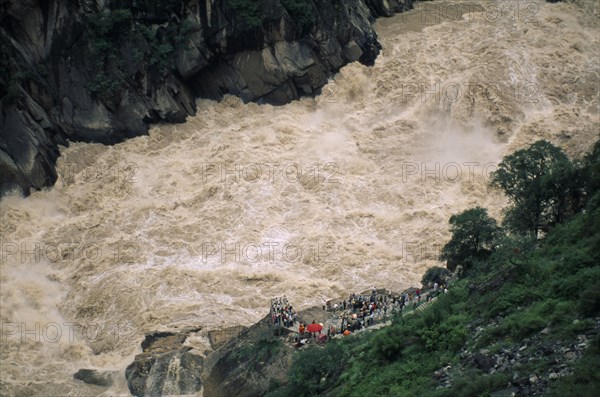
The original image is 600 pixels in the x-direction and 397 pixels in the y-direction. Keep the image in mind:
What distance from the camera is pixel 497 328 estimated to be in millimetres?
30422

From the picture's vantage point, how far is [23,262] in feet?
182

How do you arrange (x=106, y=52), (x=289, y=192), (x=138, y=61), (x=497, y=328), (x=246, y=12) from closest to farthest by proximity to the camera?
(x=497, y=328) < (x=289, y=192) < (x=106, y=52) < (x=138, y=61) < (x=246, y=12)

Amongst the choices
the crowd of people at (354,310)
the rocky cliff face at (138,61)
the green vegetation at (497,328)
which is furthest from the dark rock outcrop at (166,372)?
the rocky cliff face at (138,61)

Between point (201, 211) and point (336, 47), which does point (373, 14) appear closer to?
point (336, 47)


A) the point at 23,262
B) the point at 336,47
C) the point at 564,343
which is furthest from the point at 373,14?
the point at 564,343

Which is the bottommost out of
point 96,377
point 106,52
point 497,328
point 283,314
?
point 96,377

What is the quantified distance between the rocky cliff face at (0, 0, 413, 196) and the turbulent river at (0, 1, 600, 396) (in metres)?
1.13

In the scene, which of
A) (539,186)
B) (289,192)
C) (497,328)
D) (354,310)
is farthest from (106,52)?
(497,328)

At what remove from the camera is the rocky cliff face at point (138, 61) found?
200ft

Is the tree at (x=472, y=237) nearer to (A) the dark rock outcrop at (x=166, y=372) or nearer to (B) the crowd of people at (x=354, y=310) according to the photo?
(B) the crowd of people at (x=354, y=310)

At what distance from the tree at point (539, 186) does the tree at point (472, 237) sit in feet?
3.24

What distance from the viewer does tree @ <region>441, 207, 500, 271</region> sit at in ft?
149

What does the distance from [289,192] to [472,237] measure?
1567cm

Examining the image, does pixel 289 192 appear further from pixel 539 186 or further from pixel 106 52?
pixel 539 186
